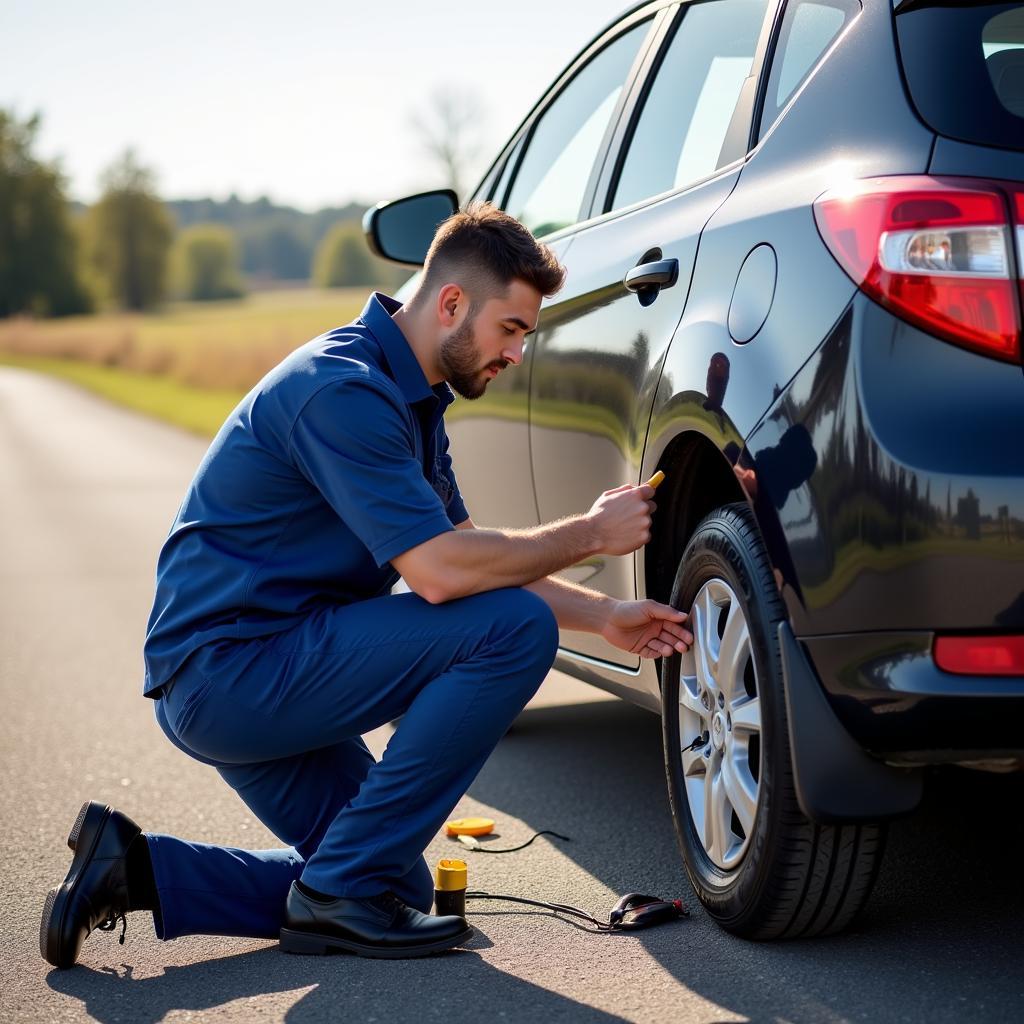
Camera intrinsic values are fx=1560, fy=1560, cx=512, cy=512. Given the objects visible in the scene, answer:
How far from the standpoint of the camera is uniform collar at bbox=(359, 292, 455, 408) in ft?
10.4

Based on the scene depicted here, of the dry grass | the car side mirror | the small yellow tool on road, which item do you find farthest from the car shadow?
the dry grass

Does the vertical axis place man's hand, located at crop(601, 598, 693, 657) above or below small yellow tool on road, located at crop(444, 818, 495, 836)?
above

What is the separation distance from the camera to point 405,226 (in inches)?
183

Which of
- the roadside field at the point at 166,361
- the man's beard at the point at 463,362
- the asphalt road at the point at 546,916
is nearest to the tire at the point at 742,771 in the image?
the asphalt road at the point at 546,916

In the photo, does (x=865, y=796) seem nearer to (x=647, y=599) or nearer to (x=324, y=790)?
(x=647, y=599)

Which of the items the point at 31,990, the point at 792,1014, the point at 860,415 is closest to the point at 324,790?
the point at 31,990

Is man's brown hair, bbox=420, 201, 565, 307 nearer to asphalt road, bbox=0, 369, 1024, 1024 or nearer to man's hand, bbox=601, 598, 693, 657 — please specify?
man's hand, bbox=601, 598, 693, 657

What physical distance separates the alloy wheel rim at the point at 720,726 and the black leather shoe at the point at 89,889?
112 cm

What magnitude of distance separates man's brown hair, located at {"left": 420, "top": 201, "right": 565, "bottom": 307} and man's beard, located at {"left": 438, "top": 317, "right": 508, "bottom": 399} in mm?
75

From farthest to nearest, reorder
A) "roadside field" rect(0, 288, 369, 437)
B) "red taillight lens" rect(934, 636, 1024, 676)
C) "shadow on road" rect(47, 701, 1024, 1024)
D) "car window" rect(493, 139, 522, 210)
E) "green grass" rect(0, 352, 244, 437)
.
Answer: "roadside field" rect(0, 288, 369, 437)
"green grass" rect(0, 352, 244, 437)
"car window" rect(493, 139, 522, 210)
"shadow on road" rect(47, 701, 1024, 1024)
"red taillight lens" rect(934, 636, 1024, 676)

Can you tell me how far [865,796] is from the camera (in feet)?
8.14

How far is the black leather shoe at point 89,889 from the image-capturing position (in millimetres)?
2920

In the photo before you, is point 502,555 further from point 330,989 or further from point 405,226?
point 405,226

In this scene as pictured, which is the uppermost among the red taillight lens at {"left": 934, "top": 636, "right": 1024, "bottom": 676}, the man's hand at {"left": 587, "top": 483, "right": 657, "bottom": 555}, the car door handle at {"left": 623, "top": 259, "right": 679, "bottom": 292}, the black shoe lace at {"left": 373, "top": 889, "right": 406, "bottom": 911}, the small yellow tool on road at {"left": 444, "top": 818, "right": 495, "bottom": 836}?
→ the car door handle at {"left": 623, "top": 259, "right": 679, "bottom": 292}
